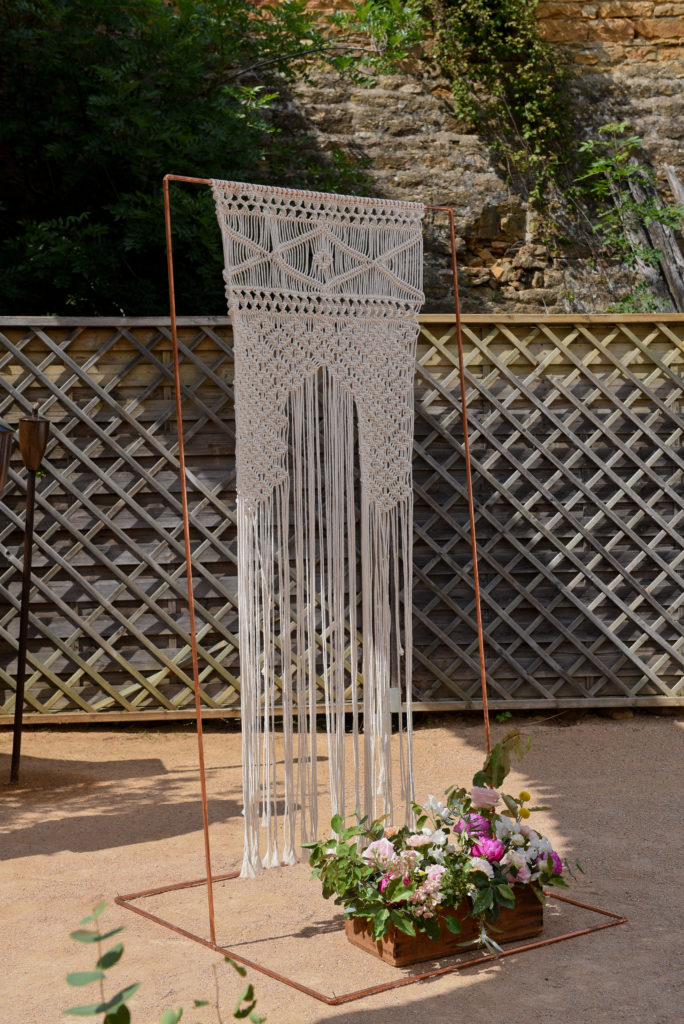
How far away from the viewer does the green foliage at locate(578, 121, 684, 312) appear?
16.5 feet

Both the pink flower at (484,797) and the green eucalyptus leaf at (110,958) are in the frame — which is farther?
the pink flower at (484,797)

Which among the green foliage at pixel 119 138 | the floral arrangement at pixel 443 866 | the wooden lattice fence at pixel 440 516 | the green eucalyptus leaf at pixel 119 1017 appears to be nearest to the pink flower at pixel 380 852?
the floral arrangement at pixel 443 866

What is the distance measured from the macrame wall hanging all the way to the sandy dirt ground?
0.86ft

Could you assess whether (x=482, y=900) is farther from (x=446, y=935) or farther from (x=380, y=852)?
(x=380, y=852)

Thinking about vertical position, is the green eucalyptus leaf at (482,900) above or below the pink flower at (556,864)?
below

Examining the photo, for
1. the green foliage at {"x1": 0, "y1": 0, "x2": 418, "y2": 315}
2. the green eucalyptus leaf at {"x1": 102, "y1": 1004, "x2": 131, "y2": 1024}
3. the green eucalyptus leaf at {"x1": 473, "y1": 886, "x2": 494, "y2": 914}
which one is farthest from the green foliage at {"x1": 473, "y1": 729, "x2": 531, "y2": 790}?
the green foliage at {"x1": 0, "y1": 0, "x2": 418, "y2": 315}

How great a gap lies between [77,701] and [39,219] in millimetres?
2306

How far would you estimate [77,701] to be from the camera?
11.8 feet

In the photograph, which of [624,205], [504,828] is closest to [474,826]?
[504,828]

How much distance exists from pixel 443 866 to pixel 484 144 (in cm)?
430

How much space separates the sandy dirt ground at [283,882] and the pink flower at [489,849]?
186mm

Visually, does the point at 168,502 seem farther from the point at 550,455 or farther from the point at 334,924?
the point at 334,924

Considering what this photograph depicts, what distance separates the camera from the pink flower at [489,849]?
6.18 feet

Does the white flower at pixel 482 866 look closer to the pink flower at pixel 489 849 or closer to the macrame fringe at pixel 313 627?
the pink flower at pixel 489 849
